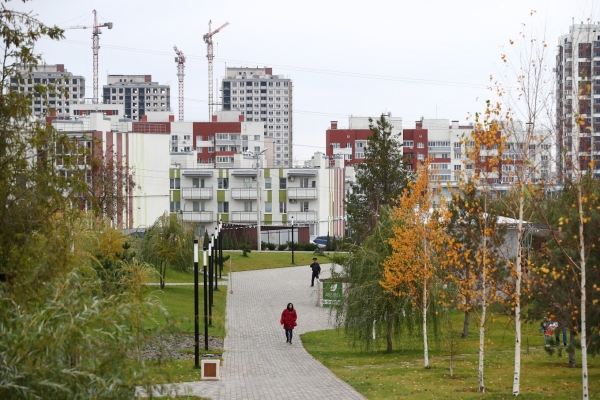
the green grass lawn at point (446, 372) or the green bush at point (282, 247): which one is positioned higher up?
the green bush at point (282, 247)

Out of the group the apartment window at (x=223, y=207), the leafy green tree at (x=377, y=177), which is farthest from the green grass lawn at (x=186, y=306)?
the apartment window at (x=223, y=207)

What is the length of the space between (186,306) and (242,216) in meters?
46.7

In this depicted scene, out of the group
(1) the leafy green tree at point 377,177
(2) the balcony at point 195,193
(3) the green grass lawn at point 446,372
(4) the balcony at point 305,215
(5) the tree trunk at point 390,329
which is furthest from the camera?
(4) the balcony at point 305,215

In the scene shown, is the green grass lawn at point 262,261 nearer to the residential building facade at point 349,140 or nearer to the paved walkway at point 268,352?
the paved walkway at point 268,352

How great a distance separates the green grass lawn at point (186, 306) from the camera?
96.5 feet

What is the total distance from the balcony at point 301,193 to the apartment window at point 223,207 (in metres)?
5.83

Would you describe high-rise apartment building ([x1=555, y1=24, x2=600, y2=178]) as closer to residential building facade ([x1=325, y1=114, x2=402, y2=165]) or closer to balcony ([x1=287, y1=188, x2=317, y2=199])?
balcony ([x1=287, y1=188, x2=317, y2=199])

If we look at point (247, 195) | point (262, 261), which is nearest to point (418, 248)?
point (262, 261)

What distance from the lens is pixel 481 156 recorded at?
58.4 ft

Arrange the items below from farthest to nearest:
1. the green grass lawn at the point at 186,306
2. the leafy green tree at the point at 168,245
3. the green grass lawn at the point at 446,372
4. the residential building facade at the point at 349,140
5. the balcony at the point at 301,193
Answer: the residential building facade at the point at 349,140
the balcony at the point at 301,193
the leafy green tree at the point at 168,245
the green grass lawn at the point at 186,306
the green grass lawn at the point at 446,372

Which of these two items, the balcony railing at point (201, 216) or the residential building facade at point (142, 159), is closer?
the residential building facade at point (142, 159)

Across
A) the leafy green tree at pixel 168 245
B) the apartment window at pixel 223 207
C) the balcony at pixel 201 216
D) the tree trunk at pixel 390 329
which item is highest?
the apartment window at pixel 223 207

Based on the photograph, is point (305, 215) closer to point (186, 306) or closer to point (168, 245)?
point (168, 245)

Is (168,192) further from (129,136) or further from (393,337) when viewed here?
(393,337)
